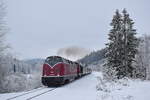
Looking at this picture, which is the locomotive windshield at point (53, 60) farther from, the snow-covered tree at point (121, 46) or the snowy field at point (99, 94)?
the snow-covered tree at point (121, 46)

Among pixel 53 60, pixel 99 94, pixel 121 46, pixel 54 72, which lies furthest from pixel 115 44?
pixel 99 94

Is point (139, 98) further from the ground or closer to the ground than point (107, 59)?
closer to the ground

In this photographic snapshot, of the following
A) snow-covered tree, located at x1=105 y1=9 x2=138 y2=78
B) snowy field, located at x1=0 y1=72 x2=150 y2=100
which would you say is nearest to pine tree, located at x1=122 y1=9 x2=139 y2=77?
snow-covered tree, located at x1=105 y1=9 x2=138 y2=78

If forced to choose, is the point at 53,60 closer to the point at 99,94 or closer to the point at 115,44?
the point at 99,94

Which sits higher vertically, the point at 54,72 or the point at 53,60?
the point at 53,60

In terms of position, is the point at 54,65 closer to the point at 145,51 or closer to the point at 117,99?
the point at 117,99

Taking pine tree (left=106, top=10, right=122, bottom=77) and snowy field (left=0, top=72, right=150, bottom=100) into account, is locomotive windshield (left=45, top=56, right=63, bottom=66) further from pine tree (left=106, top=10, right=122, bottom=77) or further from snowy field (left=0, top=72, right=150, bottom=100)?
pine tree (left=106, top=10, right=122, bottom=77)

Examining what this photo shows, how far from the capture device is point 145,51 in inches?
1914

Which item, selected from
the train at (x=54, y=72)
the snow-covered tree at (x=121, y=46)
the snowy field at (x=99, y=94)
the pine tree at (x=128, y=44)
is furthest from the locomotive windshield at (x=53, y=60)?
the pine tree at (x=128, y=44)

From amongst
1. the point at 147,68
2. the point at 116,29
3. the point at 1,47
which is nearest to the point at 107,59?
the point at 116,29

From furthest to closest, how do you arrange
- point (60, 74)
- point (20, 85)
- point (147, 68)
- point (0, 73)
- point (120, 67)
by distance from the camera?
point (147, 68) → point (20, 85) → point (120, 67) → point (0, 73) → point (60, 74)

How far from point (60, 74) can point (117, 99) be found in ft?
39.5

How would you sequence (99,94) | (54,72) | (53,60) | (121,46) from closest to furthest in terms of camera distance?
1. (99,94)
2. (54,72)
3. (53,60)
4. (121,46)

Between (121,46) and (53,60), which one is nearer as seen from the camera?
(53,60)
